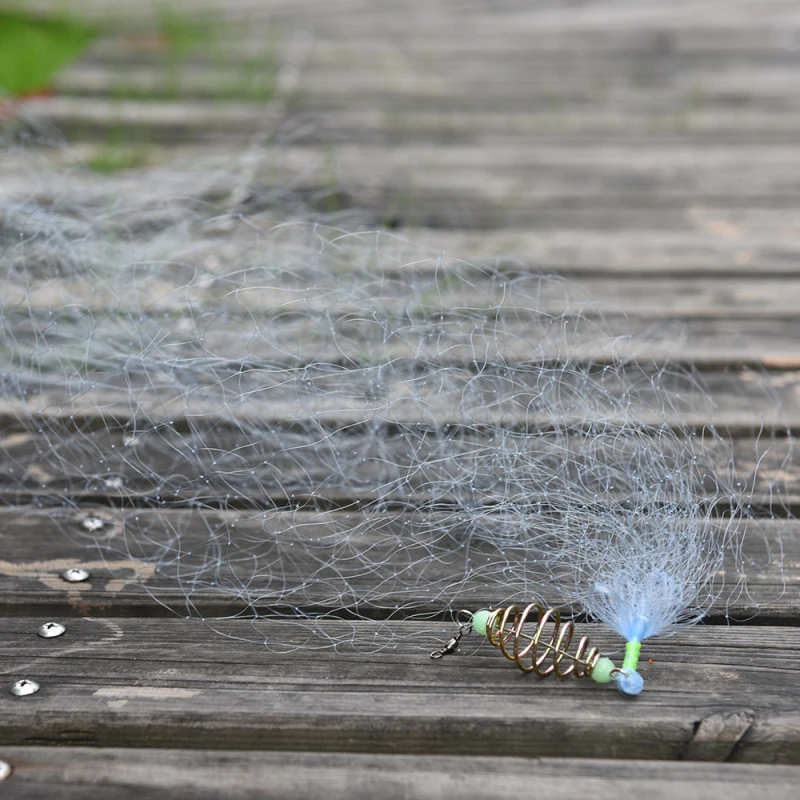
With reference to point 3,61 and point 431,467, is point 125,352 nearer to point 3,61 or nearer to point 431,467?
point 431,467

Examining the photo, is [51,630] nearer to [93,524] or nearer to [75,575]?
[75,575]

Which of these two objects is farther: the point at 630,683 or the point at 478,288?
the point at 478,288

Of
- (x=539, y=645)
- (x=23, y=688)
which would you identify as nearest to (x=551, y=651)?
(x=539, y=645)

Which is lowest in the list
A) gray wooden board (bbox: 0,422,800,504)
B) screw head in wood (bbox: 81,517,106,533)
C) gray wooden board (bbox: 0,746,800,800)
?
gray wooden board (bbox: 0,746,800,800)

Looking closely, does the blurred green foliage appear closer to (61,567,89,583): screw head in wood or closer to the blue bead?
(61,567,89,583): screw head in wood

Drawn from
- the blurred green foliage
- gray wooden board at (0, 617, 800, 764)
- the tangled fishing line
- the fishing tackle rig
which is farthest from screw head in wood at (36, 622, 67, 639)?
the blurred green foliage

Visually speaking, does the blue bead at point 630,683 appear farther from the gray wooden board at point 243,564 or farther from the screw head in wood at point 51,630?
the screw head in wood at point 51,630
